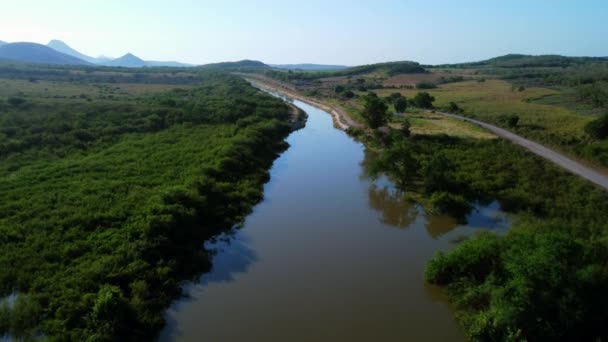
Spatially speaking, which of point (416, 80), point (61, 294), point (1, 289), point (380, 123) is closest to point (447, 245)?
point (61, 294)

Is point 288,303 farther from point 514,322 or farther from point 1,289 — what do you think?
point 1,289

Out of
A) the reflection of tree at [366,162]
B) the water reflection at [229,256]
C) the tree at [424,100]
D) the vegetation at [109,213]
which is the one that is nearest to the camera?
the vegetation at [109,213]

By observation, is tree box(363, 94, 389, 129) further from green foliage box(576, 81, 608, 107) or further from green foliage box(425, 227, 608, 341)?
green foliage box(576, 81, 608, 107)

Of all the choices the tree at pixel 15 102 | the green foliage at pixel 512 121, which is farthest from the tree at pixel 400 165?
the tree at pixel 15 102

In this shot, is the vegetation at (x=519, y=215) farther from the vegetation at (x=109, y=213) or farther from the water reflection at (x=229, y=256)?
the vegetation at (x=109, y=213)

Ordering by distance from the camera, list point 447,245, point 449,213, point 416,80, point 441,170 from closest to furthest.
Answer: point 447,245 < point 449,213 < point 441,170 < point 416,80

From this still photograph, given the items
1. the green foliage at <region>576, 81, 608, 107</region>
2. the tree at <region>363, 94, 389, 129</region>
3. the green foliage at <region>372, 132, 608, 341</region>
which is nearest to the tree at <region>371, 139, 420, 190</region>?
the green foliage at <region>372, 132, 608, 341</region>
